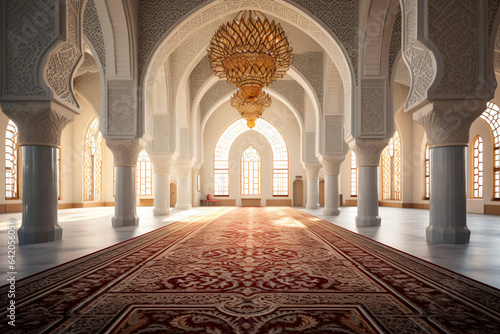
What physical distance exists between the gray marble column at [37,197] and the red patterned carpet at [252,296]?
1.44 meters

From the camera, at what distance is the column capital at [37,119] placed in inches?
173

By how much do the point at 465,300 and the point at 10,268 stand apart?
345 centimetres

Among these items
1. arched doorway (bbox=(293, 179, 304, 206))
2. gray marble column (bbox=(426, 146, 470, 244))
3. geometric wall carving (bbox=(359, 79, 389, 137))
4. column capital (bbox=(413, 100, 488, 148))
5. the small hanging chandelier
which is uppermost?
the small hanging chandelier

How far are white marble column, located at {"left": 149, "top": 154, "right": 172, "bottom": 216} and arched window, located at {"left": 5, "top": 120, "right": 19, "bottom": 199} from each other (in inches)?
217

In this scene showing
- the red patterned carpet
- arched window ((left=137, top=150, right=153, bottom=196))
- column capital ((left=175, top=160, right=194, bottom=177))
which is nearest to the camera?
the red patterned carpet

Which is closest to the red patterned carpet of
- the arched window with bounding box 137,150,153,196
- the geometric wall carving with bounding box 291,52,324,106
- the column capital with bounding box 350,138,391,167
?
the column capital with bounding box 350,138,391,167

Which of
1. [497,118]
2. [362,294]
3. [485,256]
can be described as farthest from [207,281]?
[497,118]

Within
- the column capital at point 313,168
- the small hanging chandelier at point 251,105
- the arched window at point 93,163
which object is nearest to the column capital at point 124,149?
the small hanging chandelier at point 251,105

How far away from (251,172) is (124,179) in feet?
37.9

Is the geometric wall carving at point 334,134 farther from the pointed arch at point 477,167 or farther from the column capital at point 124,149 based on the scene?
the column capital at point 124,149

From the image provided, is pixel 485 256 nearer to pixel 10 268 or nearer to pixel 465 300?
pixel 465 300

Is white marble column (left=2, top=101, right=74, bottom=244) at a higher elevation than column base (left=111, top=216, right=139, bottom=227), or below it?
higher

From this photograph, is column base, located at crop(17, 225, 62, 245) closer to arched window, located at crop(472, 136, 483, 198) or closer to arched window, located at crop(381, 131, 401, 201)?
arched window, located at crop(472, 136, 483, 198)

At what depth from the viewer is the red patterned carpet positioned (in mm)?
1806
